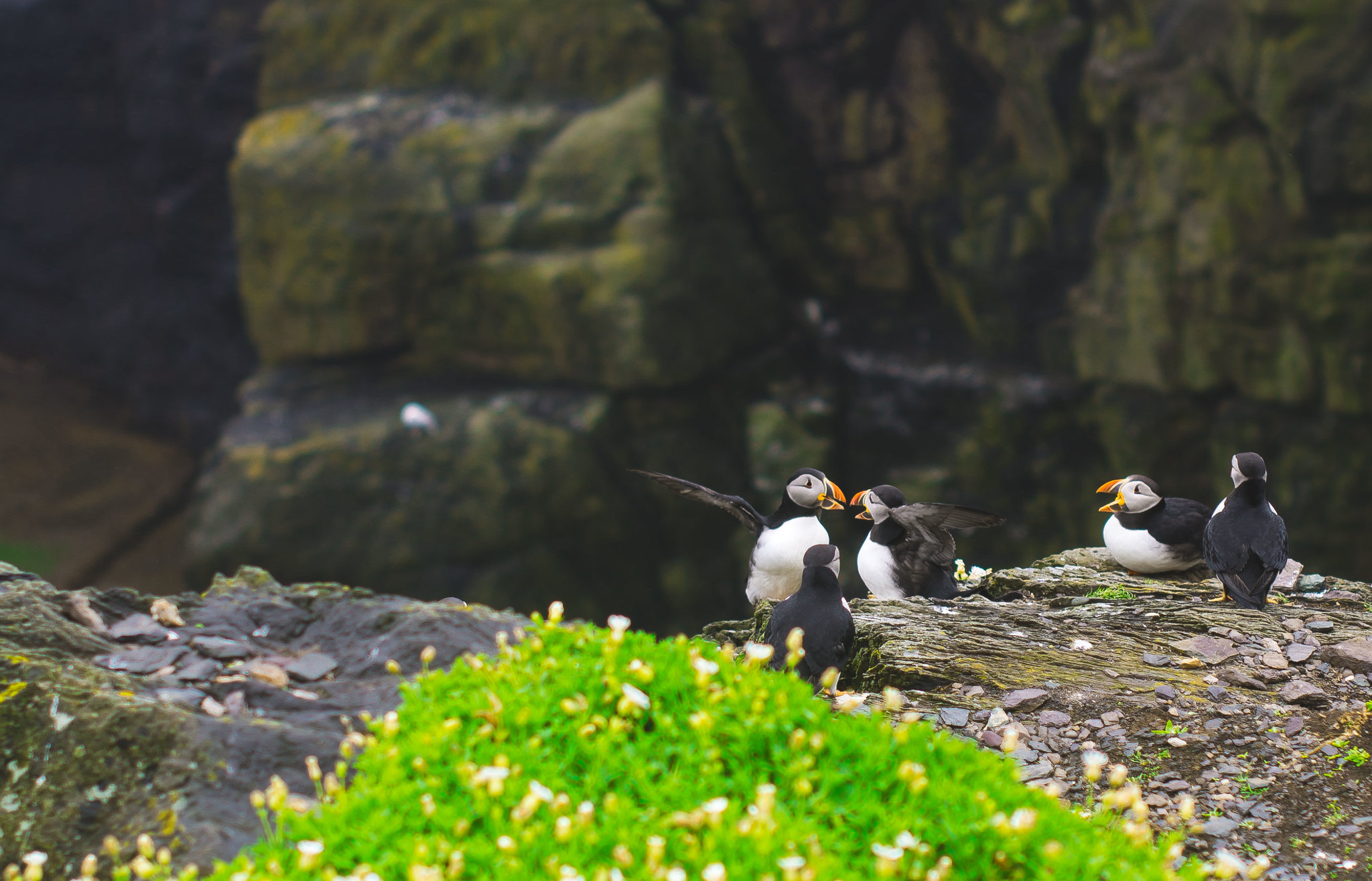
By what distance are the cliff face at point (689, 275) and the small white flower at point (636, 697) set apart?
12354mm

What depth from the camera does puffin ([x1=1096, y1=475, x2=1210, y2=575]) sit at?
5637mm

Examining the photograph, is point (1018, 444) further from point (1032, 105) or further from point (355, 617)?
point (355, 617)

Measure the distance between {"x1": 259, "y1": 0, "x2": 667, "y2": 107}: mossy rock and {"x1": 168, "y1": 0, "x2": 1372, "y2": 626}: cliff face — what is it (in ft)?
0.16

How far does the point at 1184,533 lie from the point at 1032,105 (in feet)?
32.7

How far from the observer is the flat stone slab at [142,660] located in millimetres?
3260

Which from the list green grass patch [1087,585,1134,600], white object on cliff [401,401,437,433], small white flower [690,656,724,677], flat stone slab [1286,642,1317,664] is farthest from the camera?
white object on cliff [401,401,437,433]

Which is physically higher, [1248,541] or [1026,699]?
[1248,541]

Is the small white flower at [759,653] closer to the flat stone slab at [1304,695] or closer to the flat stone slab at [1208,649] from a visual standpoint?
the flat stone slab at [1304,695]

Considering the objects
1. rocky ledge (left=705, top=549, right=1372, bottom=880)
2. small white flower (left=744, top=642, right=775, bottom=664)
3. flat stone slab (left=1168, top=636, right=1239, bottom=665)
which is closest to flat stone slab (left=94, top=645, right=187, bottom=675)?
small white flower (left=744, top=642, right=775, bottom=664)

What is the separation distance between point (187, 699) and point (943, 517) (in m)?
3.76

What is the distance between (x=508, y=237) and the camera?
15906mm

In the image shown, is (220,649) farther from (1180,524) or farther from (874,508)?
(1180,524)

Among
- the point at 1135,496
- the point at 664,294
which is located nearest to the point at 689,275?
the point at 664,294

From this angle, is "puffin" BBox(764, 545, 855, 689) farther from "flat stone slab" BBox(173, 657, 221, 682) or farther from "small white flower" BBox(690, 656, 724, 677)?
"flat stone slab" BBox(173, 657, 221, 682)
